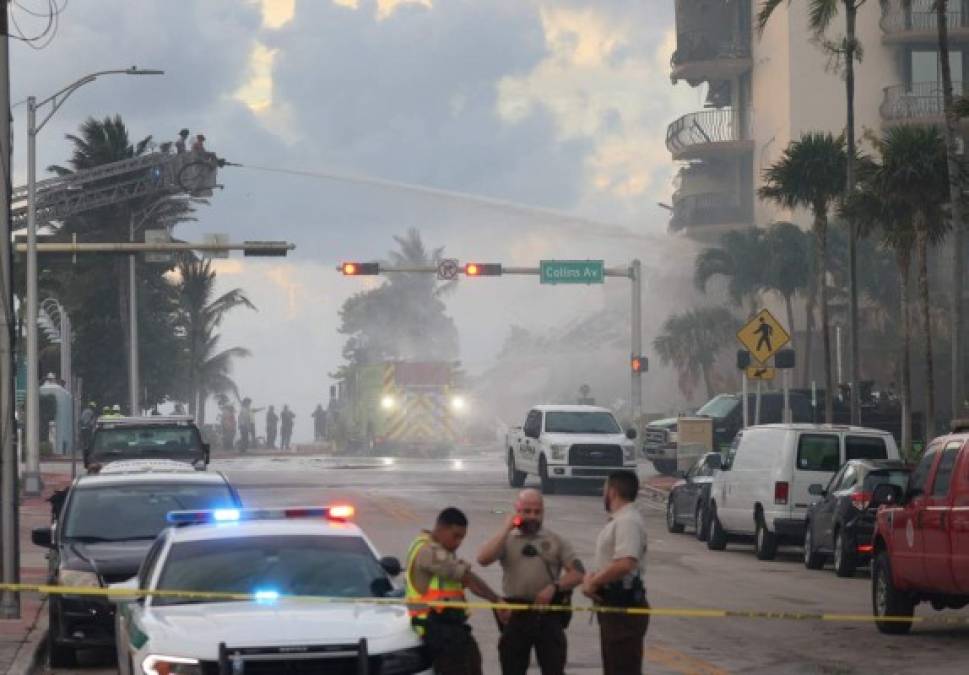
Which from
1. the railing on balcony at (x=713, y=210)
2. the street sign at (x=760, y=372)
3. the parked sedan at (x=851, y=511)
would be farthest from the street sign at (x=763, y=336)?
the railing on balcony at (x=713, y=210)

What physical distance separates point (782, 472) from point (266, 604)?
1756cm

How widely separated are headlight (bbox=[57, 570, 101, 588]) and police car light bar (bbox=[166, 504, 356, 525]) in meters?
3.84

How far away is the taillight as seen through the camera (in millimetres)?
24089

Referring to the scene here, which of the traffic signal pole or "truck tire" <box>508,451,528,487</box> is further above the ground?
the traffic signal pole

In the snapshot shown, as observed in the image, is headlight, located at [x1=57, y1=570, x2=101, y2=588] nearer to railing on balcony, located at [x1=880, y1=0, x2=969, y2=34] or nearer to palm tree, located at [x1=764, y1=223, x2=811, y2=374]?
palm tree, located at [x1=764, y1=223, x2=811, y2=374]

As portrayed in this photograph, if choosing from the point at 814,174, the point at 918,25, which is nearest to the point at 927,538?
the point at 814,174

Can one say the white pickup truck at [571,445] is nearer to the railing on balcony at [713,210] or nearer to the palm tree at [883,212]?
the palm tree at [883,212]

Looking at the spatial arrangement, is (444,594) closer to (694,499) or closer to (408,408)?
(694,499)

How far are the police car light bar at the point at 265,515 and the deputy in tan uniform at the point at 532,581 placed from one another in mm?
1380

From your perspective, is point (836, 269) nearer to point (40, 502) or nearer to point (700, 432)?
point (700, 432)

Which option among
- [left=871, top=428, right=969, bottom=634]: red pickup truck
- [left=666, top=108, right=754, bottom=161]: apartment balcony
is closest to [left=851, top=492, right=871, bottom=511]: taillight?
[left=871, top=428, right=969, bottom=634]: red pickup truck

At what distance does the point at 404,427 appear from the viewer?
223ft

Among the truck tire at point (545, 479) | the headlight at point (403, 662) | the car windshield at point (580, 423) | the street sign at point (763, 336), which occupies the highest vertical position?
the street sign at point (763, 336)

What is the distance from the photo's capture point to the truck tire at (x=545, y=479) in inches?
1681
